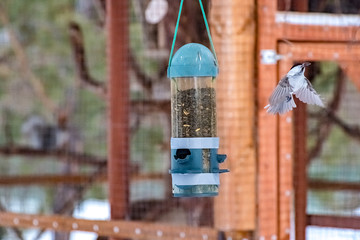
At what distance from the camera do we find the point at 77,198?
6.37 m

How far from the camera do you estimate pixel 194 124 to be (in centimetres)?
270

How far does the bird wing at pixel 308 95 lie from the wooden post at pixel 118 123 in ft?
4.29

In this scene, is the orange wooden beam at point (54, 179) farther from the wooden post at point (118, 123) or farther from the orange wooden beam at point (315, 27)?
the orange wooden beam at point (315, 27)

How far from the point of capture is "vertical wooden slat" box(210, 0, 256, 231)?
323cm

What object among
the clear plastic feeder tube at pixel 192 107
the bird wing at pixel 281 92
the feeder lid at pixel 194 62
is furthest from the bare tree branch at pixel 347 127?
the feeder lid at pixel 194 62

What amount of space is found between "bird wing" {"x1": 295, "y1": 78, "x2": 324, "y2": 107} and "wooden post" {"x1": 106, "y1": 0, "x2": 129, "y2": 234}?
4.29 feet

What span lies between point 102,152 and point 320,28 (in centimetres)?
521

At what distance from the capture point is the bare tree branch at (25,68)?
6.73 meters

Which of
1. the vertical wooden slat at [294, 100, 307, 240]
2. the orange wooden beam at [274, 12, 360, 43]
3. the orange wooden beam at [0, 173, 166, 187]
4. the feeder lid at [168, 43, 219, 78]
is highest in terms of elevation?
the orange wooden beam at [274, 12, 360, 43]

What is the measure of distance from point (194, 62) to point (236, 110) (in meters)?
0.73

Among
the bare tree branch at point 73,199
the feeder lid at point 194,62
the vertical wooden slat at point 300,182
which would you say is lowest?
the bare tree branch at point 73,199

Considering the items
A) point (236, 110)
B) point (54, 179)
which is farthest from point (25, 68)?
point (236, 110)

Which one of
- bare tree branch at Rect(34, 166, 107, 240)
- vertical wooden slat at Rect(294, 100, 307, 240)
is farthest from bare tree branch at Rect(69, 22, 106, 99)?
vertical wooden slat at Rect(294, 100, 307, 240)

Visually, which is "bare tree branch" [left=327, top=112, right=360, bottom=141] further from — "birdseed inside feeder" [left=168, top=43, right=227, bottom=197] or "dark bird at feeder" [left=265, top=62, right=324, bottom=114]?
"birdseed inside feeder" [left=168, top=43, right=227, bottom=197]
